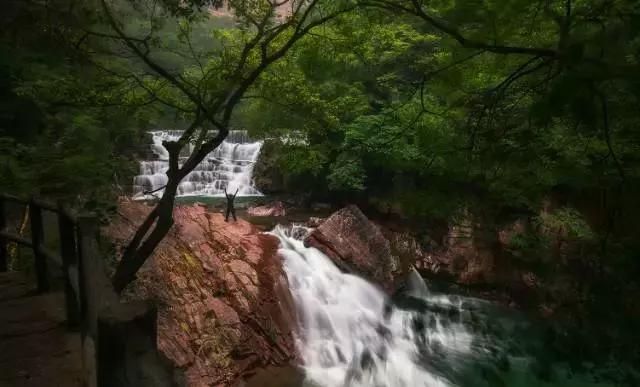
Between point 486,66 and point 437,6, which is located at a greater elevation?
point 437,6

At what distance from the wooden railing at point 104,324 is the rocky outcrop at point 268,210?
11.9 meters

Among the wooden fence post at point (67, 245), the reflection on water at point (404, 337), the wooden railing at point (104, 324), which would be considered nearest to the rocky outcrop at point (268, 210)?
the reflection on water at point (404, 337)

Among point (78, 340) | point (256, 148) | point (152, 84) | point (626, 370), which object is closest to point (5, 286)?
point (78, 340)

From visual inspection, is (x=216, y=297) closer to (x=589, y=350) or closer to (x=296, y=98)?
(x=296, y=98)

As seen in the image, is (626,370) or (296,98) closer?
(626,370)

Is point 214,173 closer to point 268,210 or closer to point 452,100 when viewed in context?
point 268,210

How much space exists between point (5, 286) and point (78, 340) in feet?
5.67

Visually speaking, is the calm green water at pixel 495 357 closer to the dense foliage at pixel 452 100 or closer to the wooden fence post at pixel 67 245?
the dense foliage at pixel 452 100

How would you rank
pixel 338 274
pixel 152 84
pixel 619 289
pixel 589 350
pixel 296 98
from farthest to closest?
pixel 338 274 → pixel 296 98 → pixel 152 84 → pixel 589 350 → pixel 619 289

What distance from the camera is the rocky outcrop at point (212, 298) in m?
6.85

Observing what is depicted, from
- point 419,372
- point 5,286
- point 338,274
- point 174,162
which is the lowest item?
point 419,372

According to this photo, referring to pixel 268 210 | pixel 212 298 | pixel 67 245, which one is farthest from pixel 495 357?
pixel 67 245

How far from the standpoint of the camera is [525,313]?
1109 cm

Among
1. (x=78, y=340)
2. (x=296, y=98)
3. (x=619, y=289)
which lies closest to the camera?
(x=78, y=340)
